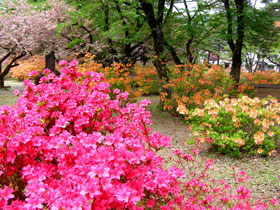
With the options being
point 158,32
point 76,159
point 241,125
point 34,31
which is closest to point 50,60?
point 34,31

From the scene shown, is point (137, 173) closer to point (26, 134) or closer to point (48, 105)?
point (26, 134)

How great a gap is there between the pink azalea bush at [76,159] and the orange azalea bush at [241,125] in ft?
6.02

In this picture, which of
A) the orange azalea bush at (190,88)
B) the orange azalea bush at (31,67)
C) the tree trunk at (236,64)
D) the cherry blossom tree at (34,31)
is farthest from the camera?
the orange azalea bush at (31,67)

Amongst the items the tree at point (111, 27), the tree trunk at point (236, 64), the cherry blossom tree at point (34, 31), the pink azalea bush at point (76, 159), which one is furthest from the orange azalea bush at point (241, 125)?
the cherry blossom tree at point (34, 31)

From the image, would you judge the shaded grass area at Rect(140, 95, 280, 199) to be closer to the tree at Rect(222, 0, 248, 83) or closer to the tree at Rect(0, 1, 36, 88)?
the tree at Rect(222, 0, 248, 83)

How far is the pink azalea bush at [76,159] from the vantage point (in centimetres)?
112

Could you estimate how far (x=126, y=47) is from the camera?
39.7 feet

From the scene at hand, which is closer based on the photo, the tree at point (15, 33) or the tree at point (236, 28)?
the tree at point (236, 28)

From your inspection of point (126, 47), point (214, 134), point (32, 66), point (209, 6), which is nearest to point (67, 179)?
point (214, 134)

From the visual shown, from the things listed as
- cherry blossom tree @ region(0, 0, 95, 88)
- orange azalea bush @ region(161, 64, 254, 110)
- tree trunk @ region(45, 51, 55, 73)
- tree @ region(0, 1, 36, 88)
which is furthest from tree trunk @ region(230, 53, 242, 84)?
tree trunk @ region(45, 51, 55, 73)

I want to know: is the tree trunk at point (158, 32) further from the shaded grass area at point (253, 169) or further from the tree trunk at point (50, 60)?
the tree trunk at point (50, 60)

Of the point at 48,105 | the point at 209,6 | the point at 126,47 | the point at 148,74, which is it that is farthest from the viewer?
the point at 126,47

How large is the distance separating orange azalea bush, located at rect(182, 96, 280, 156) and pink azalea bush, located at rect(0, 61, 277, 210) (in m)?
1.83

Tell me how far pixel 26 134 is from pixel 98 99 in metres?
0.68
